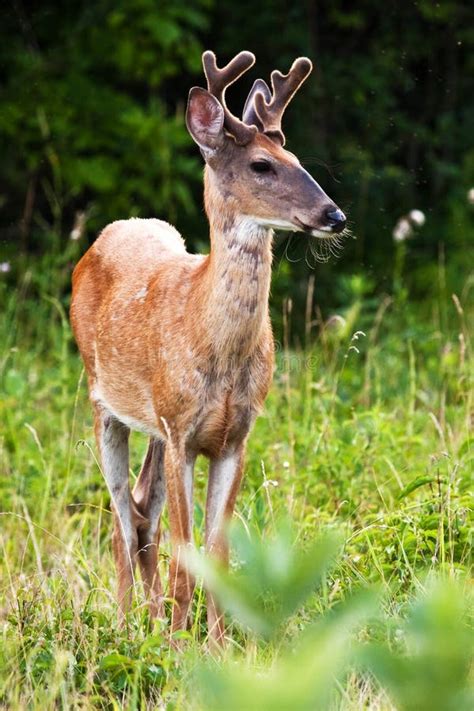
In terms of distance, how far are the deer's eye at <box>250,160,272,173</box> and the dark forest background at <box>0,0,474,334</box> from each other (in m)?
5.19

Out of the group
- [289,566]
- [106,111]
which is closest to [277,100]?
[289,566]

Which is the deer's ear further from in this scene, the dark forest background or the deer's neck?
the dark forest background

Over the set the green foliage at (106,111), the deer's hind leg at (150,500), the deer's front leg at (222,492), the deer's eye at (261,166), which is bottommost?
the deer's hind leg at (150,500)

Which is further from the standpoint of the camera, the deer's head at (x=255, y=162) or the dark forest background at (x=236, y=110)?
the dark forest background at (x=236, y=110)

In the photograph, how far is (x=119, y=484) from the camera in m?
5.20

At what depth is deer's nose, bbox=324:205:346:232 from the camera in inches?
157

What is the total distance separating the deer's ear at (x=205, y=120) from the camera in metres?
4.29

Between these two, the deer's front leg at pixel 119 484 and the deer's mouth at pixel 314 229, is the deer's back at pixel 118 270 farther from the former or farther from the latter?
the deer's mouth at pixel 314 229

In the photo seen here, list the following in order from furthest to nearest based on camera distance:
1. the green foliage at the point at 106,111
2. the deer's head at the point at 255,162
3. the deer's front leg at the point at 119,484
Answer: the green foliage at the point at 106,111, the deer's front leg at the point at 119,484, the deer's head at the point at 255,162

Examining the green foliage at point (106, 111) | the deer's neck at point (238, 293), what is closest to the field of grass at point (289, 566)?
the deer's neck at point (238, 293)

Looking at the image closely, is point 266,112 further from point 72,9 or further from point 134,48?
point 72,9

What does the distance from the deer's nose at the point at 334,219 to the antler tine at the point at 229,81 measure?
489 millimetres

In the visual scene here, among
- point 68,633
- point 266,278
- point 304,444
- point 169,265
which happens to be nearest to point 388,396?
point 304,444

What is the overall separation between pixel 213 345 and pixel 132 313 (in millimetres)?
746
